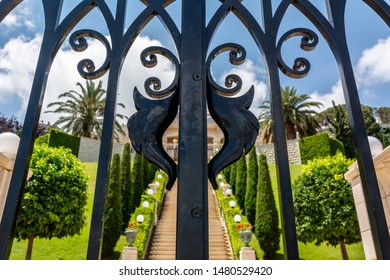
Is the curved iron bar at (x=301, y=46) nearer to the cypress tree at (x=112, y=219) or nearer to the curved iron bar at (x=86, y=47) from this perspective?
the curved iron bar at (x=86, y=47)

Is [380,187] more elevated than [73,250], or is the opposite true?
[380,187]

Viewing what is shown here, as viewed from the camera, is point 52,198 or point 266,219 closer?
point 52,198

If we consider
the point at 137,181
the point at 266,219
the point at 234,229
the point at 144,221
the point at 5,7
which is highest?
the point at 137,181

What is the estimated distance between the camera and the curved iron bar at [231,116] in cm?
112

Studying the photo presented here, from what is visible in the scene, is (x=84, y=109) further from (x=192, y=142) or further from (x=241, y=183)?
Result: (x=192, y=142)

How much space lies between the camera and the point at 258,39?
1.26 meters

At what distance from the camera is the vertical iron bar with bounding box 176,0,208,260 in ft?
3.31

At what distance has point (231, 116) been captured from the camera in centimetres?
117

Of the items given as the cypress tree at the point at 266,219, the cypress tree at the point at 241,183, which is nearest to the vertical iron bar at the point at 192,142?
the cypress tree at the point at 266,219

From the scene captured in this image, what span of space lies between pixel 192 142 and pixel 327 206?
459 inches

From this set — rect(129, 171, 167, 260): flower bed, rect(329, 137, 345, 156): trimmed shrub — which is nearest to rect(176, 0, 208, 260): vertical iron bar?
rect(129, 171, 167, 260): flower bed

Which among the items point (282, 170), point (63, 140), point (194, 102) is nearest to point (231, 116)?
point (194, 102)
